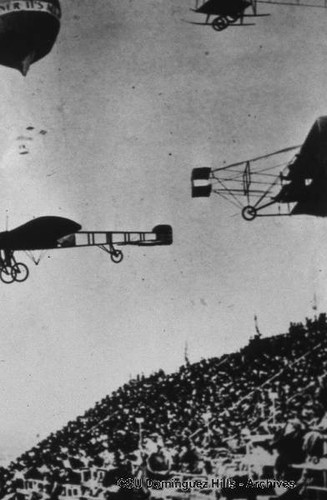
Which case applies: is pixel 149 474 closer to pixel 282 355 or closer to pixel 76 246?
pixel 76 246

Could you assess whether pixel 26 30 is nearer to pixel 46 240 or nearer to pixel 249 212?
pixel 46 240

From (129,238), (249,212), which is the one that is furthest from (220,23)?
(129,238)

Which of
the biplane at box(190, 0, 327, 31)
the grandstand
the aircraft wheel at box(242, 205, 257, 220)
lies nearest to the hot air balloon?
the biplane at box(190, 0, 327, 31)

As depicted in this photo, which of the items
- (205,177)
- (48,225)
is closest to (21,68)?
(48,225)

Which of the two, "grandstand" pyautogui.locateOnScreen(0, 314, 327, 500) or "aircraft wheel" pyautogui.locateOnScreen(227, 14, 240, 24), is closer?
"grandstand" pyautogui.locateOnScreen(0, 314, 327, 500)

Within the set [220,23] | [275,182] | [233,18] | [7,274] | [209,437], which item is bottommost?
[209,437]

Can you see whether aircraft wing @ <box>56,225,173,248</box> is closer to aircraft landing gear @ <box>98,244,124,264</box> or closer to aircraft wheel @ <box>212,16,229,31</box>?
aircraft landing gear @ <box>98,244,124,264</box>

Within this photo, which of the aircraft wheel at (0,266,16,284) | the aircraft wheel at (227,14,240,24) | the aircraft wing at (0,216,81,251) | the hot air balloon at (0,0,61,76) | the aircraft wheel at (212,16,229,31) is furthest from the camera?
the aircraft wheel at (0,266,16,284)
